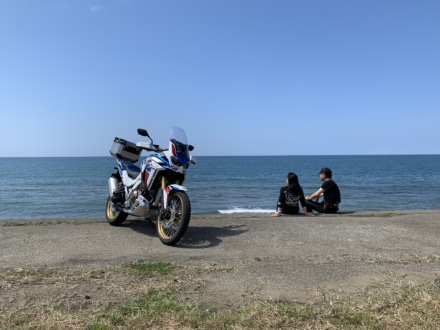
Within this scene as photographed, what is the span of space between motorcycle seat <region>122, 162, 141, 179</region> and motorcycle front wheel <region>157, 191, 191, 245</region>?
1.45 metres

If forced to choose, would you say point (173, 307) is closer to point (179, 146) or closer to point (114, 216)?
point (179, 146)

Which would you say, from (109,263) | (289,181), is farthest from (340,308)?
(289,181)

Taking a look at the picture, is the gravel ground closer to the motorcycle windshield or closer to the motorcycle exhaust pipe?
the motorcycle exhaust pipe

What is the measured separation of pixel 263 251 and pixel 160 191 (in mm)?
2054

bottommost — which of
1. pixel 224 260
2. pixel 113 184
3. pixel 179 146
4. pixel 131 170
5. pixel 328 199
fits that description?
pixel 224 260

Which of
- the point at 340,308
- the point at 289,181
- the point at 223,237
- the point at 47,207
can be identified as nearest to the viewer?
the point at 340,308

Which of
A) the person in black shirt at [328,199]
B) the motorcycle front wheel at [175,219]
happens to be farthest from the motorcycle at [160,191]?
the person in black shirt at [328,199]

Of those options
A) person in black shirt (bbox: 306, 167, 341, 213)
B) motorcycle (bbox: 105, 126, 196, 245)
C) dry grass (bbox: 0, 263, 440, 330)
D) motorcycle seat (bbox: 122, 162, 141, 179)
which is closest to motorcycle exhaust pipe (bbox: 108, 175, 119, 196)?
motorcycle (bbox: 105, 126, 196, 245)

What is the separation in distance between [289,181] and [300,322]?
6034 mm

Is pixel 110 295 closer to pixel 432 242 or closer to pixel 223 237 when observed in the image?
pixel 223 237

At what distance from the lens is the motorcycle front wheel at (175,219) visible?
5043 mm

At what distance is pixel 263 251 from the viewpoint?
4.77m

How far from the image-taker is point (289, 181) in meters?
8.45

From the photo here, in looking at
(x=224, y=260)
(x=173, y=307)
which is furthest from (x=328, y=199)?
(x=173, y=307)
